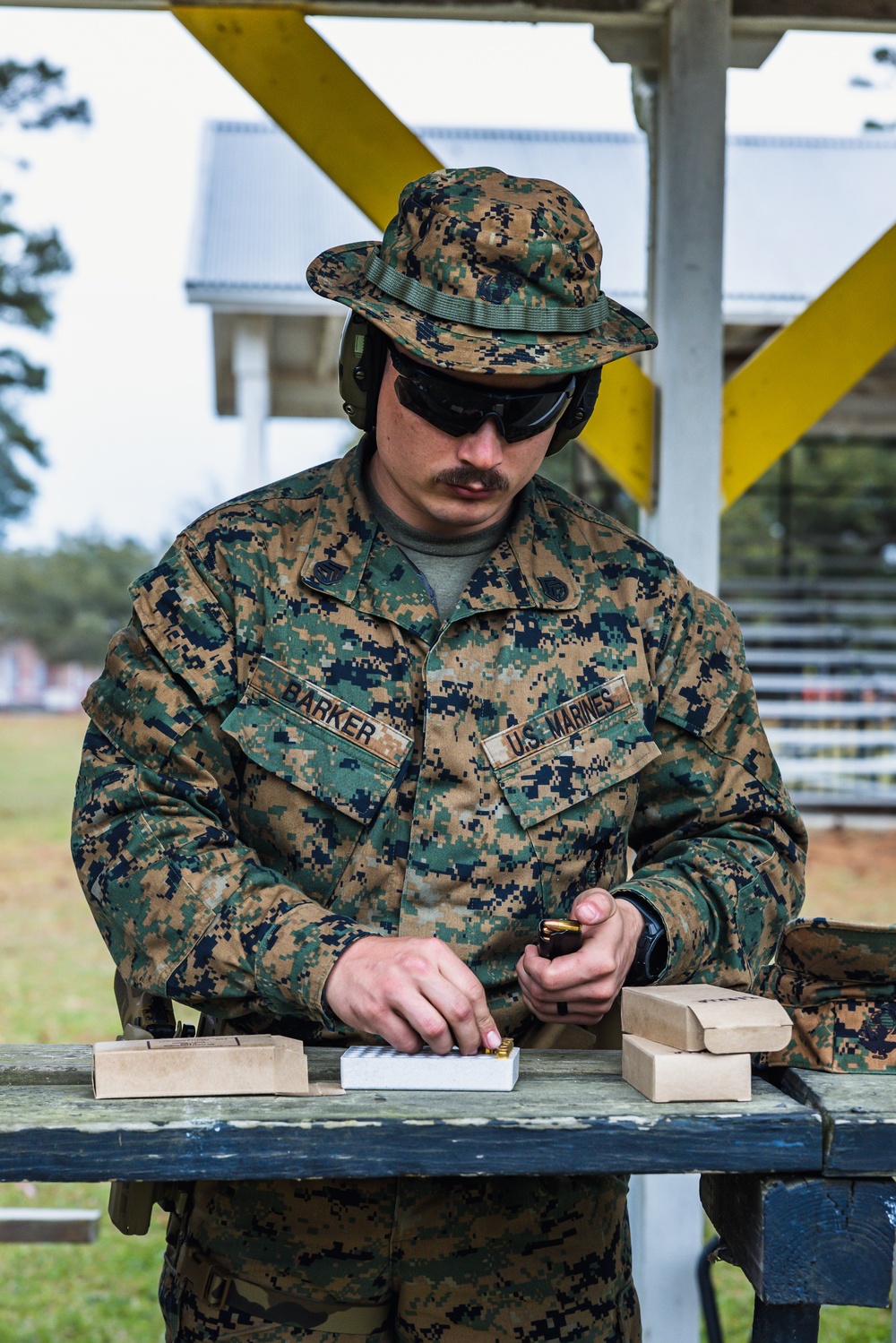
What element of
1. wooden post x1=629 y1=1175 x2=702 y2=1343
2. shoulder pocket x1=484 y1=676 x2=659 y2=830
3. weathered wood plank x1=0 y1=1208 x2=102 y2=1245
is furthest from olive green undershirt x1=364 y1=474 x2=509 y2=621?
weathered wood plank x1=0 y1=1208 x2=102 y2=1245

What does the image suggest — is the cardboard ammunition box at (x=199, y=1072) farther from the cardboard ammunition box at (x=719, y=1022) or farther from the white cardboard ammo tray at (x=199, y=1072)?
the cardboard ammunition box at (x=719, y=1022)

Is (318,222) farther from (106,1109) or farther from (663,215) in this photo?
(106,1109)

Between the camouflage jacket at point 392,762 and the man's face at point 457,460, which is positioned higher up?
the man's face at point 457,460

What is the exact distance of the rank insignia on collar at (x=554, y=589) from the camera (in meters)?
2.06

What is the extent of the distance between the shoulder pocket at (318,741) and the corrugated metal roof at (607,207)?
20.5 ft

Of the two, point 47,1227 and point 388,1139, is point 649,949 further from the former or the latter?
point 47,1227

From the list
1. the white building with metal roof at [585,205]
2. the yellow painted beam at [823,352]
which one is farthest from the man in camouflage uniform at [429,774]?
the white building with metal roof at [585,205]

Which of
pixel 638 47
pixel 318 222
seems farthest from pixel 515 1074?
pixel 318 222

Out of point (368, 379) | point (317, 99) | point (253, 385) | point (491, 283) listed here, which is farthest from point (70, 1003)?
point (491, 283)

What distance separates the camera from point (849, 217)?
10.4m

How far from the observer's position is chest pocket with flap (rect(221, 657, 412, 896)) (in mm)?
1897

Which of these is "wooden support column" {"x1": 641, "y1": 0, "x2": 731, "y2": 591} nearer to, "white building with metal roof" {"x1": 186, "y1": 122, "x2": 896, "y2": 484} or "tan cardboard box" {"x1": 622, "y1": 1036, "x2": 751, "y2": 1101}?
"tan cardboard box" {"x1": 622, "y1": 1036, "x2": 751, "y2": 1101}

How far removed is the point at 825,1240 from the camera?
150cm

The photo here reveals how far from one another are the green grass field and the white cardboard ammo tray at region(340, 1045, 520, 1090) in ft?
8.99
